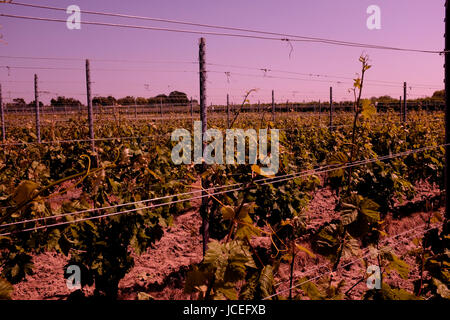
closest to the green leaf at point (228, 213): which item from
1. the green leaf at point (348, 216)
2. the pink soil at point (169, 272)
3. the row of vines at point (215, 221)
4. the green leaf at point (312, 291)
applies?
the row of vines at point (215, 221)

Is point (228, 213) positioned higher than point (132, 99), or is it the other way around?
point (132, 99)

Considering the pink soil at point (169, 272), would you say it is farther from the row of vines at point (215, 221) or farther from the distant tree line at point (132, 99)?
the distant tree line at point (132, 99)

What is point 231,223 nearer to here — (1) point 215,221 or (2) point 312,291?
(2) point 312,291

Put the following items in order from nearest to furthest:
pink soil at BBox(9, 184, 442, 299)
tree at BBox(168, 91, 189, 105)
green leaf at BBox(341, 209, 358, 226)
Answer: green leaf at BBox(341, 209, 358, 226), pink soil at BBox(9, 184, 442, 299), tree at BBox(168, 91, 189, 105)

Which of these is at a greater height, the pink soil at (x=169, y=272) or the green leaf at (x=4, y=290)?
the green leaf at (x=4, y=290)

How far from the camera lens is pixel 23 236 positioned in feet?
8.11

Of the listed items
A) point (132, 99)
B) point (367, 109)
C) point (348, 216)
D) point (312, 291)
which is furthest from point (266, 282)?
point (132, 99)

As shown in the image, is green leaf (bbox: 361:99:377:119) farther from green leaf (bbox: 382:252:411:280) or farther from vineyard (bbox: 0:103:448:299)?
green leaf (bbox: 382:252:411:280)

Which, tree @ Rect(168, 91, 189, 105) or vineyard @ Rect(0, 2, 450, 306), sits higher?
tree @ Rect(168, 91, 189, 105)

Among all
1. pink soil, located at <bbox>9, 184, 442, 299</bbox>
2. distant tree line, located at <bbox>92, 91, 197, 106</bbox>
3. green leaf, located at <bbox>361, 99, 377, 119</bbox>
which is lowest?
pink soil, located at <bbox>9, 184, 442, 299</bbox>

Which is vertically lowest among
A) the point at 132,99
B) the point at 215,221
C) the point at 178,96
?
the point at 215,221

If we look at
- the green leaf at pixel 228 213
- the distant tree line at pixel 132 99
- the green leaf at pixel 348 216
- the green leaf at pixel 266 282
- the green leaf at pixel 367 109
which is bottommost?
the green leaf at pixel 266 282

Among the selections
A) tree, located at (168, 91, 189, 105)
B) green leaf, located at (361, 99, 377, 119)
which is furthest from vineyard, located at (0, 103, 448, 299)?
tree, located at (168, 91, 189, 105)
